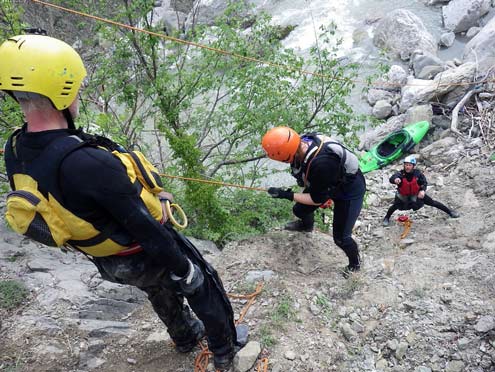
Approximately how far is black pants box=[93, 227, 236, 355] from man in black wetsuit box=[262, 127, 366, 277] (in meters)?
1.27

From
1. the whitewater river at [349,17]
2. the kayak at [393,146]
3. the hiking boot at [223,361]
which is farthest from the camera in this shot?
the whitewater river at [349,17]

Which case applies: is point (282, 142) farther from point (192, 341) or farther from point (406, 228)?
point (406, 228)

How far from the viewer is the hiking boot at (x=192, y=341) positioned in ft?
9.24

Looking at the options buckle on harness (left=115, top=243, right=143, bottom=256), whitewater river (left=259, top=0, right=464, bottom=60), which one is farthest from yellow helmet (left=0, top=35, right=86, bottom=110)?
whitewater river (left=259, top=0, right=464, bottom=60)

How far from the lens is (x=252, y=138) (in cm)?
643

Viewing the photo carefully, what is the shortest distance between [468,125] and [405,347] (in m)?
7.52

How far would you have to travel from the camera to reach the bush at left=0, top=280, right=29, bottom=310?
3400 mm

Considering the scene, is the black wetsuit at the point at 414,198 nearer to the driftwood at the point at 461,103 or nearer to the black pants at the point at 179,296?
the black pants at the point at 179,296

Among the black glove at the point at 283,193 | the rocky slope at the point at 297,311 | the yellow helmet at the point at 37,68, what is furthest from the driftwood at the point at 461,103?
the yellow helmet at the point at 37,68

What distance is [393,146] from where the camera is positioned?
31.8ft

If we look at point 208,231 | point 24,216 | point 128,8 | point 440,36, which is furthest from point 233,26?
point 440,36

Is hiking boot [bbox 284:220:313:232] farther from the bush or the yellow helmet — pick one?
the yellow helmet

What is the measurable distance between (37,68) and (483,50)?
12.1 m

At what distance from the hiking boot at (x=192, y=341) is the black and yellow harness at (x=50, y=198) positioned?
3.85 ft
